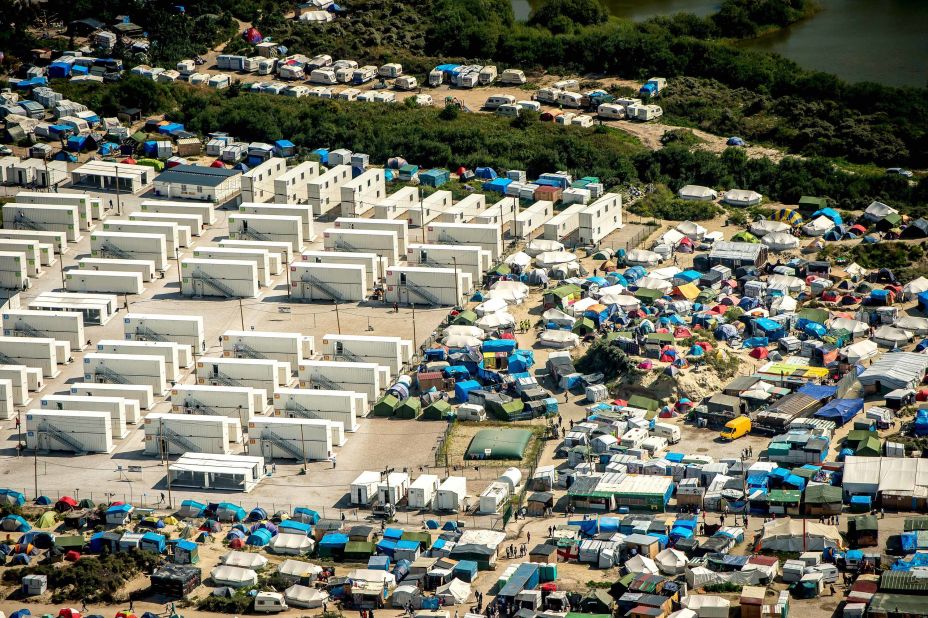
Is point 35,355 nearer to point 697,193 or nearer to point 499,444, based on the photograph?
point 499,444

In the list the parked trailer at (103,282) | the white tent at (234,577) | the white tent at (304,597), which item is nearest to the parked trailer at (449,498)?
the white tent at (304,597)

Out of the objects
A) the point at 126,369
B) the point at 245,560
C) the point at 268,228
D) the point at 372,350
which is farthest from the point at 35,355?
the point at 245,560

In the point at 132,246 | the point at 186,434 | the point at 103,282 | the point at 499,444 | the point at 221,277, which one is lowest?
the point at 499,444

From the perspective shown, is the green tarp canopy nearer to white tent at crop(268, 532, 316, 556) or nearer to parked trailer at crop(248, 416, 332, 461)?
parked trailer at crop(248, 416, 332, 461)

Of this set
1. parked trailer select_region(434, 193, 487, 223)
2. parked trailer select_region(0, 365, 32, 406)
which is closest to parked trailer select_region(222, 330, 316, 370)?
parked trailer select_region(0, 365, 32, 406)

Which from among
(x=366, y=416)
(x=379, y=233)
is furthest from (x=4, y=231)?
(x=366, y=416)

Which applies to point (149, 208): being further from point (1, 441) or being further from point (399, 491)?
point (399, 491)
